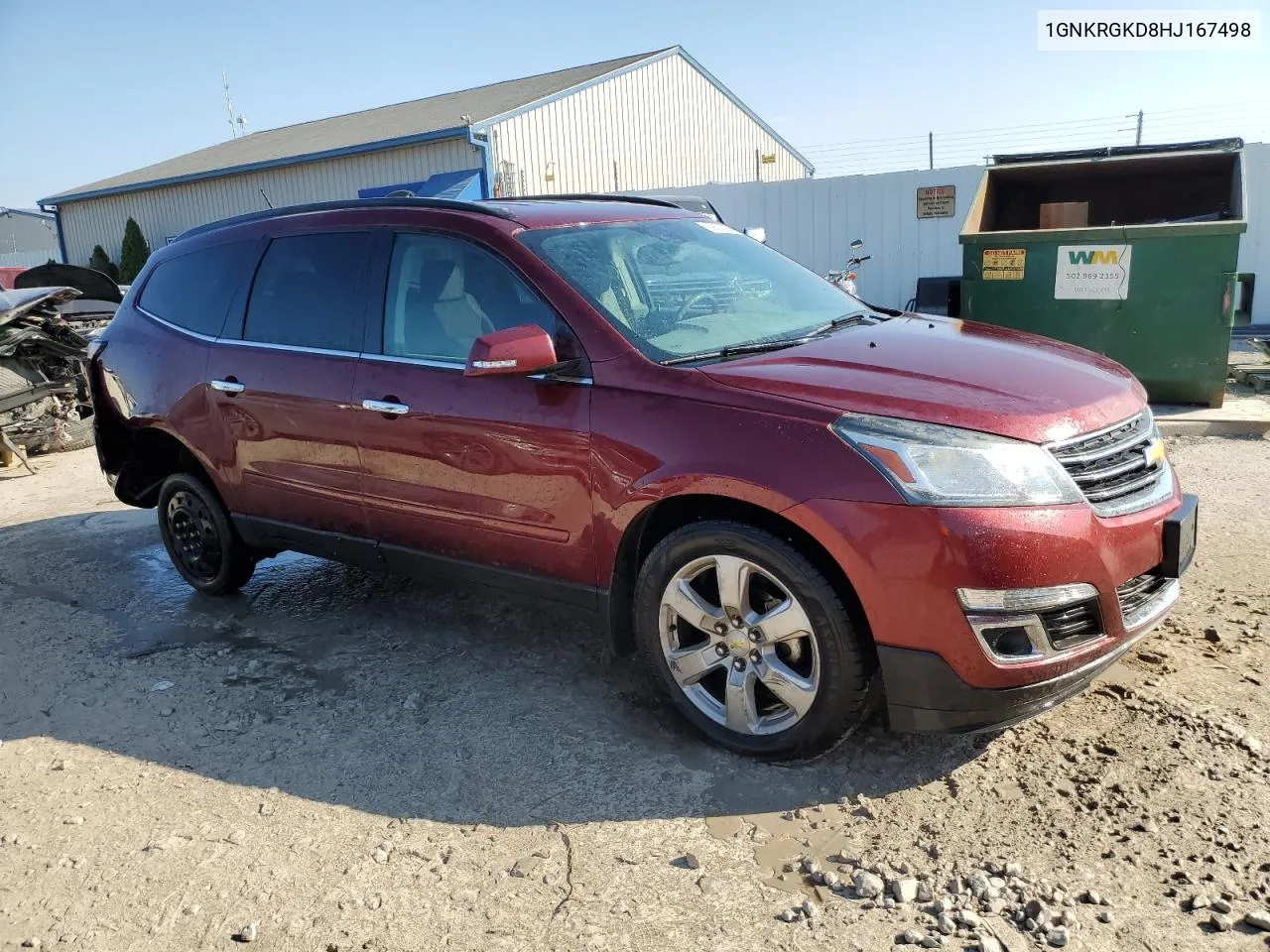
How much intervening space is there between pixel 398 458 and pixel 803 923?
2309 mm

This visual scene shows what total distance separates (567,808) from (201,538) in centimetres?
298

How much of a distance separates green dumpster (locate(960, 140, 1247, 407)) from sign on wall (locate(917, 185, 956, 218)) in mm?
5072

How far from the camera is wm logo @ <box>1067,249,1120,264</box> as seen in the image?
7707 millimetres

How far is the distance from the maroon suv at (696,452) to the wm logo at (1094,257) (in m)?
4.29

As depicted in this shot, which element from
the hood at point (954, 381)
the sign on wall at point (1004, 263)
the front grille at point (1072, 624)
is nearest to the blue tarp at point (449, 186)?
the sign on wall at point (1004, 263)

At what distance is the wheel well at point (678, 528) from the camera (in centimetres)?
Answer: 294

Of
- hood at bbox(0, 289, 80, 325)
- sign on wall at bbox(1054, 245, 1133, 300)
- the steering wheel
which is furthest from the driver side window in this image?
hood at bbox(0, 289, 80, 325)

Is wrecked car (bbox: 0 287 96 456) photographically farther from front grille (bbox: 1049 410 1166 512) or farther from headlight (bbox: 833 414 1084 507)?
front grille (bbox: 1049 410 1166 512)

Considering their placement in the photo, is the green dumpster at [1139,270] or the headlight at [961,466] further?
the green dumpster at [1139,270]

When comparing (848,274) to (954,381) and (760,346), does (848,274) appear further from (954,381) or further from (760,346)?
(954,381)

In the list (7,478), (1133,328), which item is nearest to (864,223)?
(1133,328)

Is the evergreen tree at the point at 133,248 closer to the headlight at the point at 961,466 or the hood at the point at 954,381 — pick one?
the hood at the point at 954,381

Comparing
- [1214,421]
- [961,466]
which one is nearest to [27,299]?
[961,466]

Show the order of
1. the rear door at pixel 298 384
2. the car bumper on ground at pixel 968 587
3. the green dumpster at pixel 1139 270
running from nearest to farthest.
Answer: the car bumper on ground at pixel 968 587 → the rear door at pixel 298 384 → the green dumpster at pixel 1139 270
